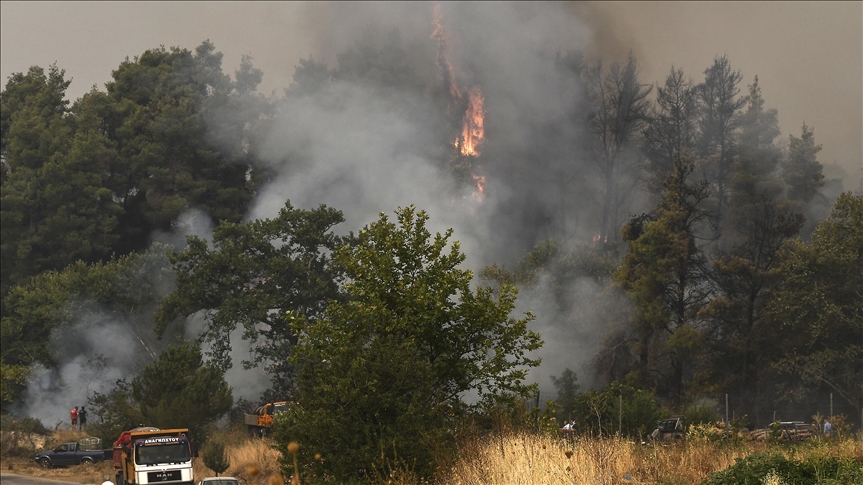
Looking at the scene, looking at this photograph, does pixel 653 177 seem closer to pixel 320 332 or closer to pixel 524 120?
pixel 524 120

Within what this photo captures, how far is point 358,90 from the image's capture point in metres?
84.7

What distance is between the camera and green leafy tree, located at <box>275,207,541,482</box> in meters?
20.3

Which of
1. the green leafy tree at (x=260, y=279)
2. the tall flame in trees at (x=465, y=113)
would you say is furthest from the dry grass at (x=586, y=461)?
the tall flame in trees at (x=465, y=113)

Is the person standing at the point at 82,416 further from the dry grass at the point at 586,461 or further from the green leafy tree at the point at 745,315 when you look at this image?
the dry grass at the point at 586,461

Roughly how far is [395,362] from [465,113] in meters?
66.8

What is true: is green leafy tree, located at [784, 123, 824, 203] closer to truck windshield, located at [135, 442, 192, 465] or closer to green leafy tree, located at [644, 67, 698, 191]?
green leafy tree, located at [644, 67, 698, 191]

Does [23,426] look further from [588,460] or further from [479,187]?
[588,460]

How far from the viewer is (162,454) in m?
30.2

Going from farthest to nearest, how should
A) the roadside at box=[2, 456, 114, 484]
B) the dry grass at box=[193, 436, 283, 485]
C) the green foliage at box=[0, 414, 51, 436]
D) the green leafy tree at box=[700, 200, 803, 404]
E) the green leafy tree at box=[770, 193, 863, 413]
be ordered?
the green foliage at box=[0, 414, 51, 436] < the green leafy tree at box=[700, 200, 803, 404] < the green leafy tree at box=[770, 193, 863, 413] < the roadside at box=[2, 456, 114, 484] < the dry grass at box=[193, 436, 283, 485]

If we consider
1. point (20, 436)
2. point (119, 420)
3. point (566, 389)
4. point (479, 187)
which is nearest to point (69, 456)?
point (119, 420)

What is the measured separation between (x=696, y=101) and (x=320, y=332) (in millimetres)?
59392

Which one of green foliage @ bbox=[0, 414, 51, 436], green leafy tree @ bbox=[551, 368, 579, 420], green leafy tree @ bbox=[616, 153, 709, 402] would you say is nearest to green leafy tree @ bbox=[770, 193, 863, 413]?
green leafy tree @ bbox=[616, 153, 709, 402]

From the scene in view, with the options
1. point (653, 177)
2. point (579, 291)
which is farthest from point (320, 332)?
point (653, 177)

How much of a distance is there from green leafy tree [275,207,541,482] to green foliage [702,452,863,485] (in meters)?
5.84
